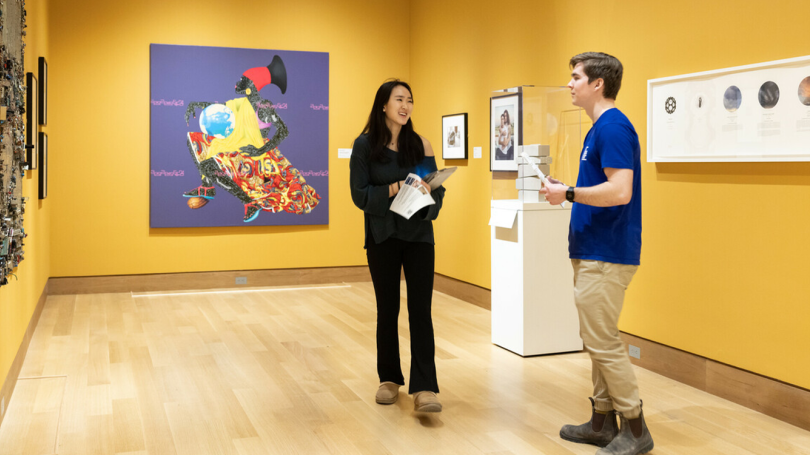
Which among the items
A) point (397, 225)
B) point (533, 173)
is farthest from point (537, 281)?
point (397, 225)

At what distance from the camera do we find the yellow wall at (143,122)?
7.18m

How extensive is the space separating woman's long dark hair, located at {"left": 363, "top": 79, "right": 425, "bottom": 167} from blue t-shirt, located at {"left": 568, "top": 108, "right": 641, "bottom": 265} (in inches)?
36.2

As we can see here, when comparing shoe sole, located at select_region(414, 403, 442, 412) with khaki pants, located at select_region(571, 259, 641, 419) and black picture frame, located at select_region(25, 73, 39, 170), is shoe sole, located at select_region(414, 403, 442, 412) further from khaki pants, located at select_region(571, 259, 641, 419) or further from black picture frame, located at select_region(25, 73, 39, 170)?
black picture frame, located at select_region(25, 73, 39, 170)

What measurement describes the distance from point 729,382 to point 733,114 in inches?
55.9

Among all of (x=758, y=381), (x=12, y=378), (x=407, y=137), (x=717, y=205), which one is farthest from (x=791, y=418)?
(x=12, y=378)

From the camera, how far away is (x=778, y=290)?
3676 millimetres

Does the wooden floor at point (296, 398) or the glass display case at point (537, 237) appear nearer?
the wooden floor at point (296, 398)

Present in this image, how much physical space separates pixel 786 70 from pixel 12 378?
425cm

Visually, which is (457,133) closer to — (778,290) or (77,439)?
(778,290)

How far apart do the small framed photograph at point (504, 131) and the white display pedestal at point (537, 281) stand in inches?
18.5

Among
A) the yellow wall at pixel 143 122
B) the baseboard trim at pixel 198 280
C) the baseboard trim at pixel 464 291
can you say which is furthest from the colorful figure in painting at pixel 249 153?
the baseboard trim at pixel 464 291

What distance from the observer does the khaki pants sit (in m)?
3.03

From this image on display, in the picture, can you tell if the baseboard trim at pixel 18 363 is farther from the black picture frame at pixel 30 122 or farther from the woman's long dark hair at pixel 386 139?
the woman's long dark hair at pixel 386 139


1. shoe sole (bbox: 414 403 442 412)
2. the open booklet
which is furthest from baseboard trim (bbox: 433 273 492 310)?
the open booklet
